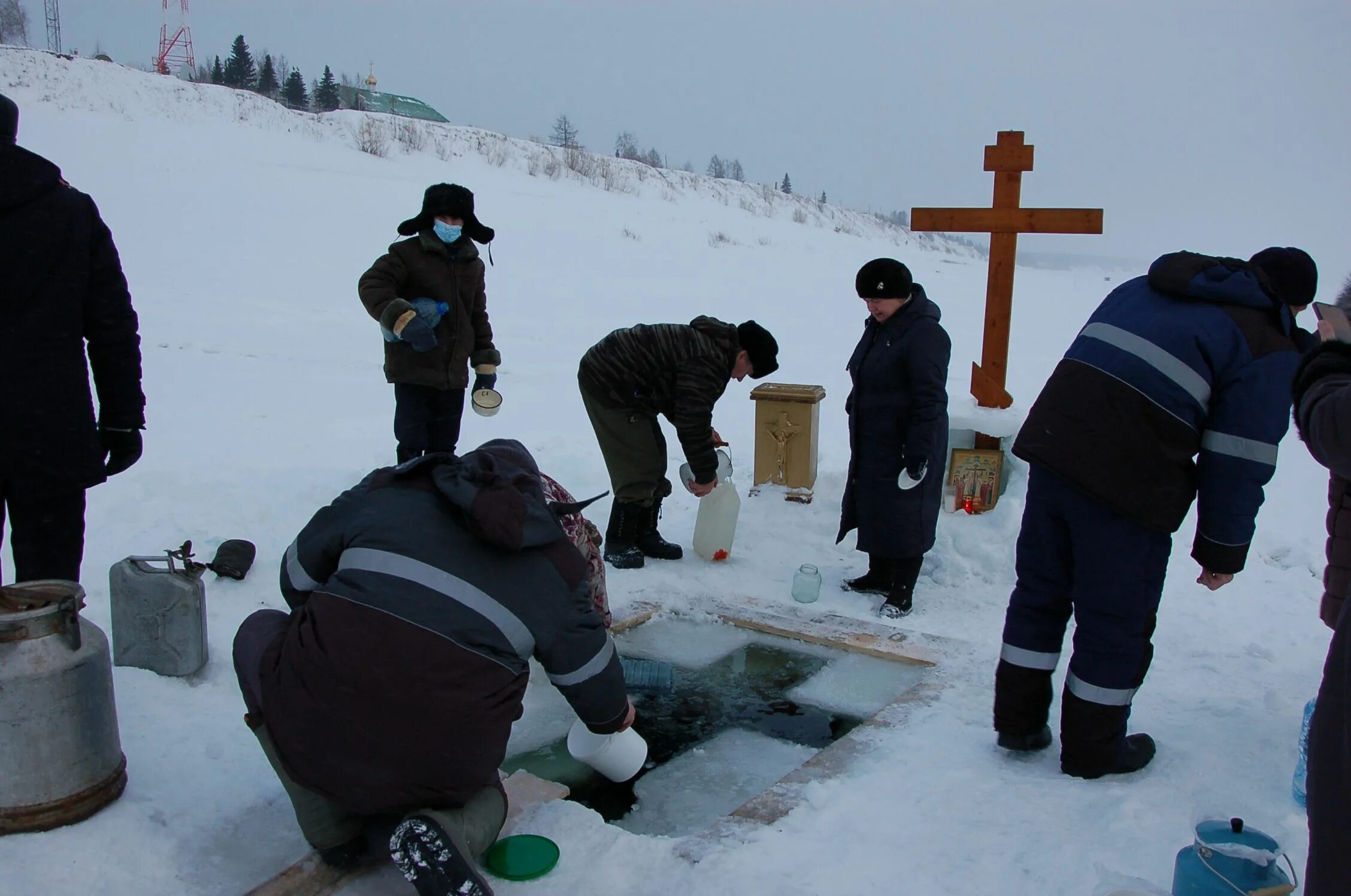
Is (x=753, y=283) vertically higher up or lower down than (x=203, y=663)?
higher up

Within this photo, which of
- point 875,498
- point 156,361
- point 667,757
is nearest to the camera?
point 667,757

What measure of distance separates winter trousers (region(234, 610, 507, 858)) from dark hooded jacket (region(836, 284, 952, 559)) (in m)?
2.73

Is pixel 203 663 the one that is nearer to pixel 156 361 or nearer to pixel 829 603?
pixel 829 603

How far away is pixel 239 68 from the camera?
5516cm

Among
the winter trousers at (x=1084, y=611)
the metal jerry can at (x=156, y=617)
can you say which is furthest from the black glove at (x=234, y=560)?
the winter trousers at (x=1084, y=611)

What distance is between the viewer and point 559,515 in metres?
2.51

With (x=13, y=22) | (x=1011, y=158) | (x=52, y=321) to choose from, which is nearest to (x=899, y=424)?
(x=1011, y=158)

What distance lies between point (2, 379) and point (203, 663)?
3.82 feet

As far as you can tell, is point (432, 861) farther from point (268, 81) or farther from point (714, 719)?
point (268, 81)

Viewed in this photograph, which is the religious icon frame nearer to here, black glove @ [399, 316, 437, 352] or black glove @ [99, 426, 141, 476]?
black glove @ [399, 316, 437, 352]

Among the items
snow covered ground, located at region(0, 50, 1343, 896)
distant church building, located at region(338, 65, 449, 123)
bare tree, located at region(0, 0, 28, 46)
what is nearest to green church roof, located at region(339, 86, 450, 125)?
distant church building, located at region(338, 65, 449, 123)

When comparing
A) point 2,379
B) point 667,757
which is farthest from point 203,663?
point 667,757

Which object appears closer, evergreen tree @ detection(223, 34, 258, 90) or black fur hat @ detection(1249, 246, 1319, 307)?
black fur hat @ detection(1249, 246, 1319, 307)

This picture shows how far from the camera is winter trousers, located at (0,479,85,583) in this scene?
2932 mm
